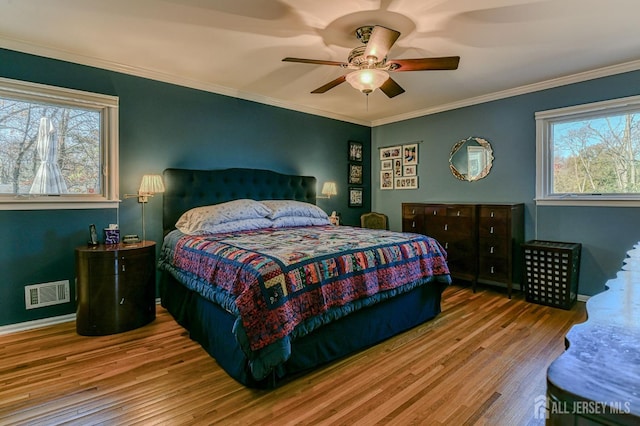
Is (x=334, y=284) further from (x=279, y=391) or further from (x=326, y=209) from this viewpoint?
(x=326, y=209)

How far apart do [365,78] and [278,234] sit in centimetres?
156

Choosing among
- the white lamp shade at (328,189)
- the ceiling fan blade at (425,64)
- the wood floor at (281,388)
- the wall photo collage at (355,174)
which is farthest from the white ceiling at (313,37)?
the wood floor at (281,388)

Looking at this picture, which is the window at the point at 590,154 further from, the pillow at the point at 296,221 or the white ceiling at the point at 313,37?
the pillow at the point at 296,221

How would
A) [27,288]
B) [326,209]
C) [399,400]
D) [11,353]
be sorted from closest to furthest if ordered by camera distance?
[399,400] < [11,353] < [27,288] < [326,209]

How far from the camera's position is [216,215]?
3223mm

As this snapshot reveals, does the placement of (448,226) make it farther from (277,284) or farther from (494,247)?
(277,284)

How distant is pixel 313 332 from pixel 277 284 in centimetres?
48

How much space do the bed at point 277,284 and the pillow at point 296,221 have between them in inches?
0.6

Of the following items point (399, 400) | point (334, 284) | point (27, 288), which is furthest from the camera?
point (27, 288)

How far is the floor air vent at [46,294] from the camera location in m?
2.84

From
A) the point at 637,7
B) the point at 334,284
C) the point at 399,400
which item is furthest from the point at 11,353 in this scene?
the point at 637,7

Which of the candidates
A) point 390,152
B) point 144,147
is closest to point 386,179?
point 390,152

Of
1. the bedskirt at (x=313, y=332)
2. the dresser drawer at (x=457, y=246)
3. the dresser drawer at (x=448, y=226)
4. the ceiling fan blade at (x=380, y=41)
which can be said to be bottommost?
the bedskirt at (x=313, y=332)

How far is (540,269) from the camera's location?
11.4ft
